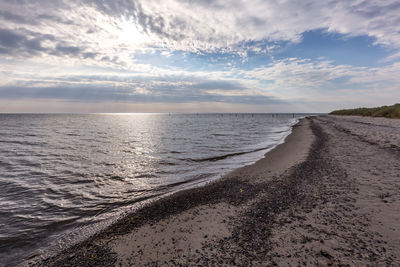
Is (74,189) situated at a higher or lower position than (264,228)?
lower

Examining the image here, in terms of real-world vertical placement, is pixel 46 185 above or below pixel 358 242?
below

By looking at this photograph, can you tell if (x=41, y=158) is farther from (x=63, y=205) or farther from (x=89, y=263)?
(x=89, y=263)

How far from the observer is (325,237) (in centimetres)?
462

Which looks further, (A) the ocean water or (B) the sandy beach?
(A) the ocean water

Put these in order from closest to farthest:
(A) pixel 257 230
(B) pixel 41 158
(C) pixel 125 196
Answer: (A) pixel 257 230, (C) pixel 125 196, (B) pixel 41 158

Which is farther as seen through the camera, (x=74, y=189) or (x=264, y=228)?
(x=74, y=189)

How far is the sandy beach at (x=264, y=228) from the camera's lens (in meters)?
4.12

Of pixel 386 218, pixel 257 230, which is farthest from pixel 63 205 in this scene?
pixel 386 218

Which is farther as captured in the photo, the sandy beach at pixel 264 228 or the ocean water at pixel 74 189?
the ocean water at pixel 74 189

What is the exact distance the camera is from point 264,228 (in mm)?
5148

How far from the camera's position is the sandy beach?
4.12 metres

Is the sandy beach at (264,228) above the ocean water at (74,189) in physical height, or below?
above

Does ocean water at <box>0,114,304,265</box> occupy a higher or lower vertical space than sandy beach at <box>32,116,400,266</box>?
lower

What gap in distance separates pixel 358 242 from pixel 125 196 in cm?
916
